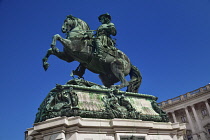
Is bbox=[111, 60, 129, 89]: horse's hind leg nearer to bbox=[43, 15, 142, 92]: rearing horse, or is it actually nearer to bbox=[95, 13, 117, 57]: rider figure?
bbox=[43, 15, 142, 92]: rearing horse

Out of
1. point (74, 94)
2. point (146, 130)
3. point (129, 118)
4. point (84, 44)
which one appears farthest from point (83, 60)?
point (146, 130)

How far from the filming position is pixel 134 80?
11797mm

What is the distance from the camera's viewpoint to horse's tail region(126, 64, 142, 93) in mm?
11508

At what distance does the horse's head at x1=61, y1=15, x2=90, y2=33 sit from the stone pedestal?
16.8 ft

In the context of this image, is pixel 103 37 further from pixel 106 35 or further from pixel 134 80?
pixel 134 80

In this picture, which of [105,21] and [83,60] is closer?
[83,60]

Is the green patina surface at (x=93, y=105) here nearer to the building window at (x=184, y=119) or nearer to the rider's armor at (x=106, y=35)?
the rider's armor at (x=106, y=35)

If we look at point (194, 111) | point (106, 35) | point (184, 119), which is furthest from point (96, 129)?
point (184, 119)

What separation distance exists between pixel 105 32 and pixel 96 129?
5.61 metres

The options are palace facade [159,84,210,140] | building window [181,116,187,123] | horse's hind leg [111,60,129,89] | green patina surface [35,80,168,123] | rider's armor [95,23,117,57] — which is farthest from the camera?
building window [181,116,187,123]

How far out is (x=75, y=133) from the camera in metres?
7.06

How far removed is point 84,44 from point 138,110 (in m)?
3.70

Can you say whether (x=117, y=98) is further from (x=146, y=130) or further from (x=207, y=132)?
(x=207, y=132)

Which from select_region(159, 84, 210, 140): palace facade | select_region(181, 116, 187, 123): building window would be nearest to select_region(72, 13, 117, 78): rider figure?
select_region(159, 84, 210, 140): palace facade
